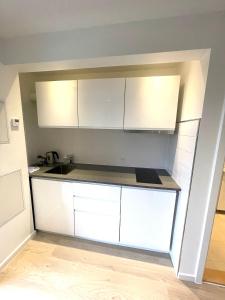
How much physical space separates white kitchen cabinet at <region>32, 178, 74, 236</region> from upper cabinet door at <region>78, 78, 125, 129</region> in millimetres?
880

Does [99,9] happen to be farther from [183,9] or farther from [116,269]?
[116,269]

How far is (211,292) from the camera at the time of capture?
148 cm

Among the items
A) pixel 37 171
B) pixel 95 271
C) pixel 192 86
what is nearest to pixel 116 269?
pixel 95 271

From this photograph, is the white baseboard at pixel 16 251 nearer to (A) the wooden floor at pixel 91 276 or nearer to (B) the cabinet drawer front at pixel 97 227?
(A) the wooden floor at pixel 91 276

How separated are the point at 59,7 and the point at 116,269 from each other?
8.11 feet

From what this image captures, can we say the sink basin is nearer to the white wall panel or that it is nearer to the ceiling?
the white wall panel

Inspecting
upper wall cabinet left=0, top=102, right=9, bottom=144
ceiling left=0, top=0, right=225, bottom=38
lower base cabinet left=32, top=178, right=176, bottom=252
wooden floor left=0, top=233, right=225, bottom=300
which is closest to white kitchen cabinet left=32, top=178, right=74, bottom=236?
lower base cabinet left=32, top=178, right=176, bottom=252

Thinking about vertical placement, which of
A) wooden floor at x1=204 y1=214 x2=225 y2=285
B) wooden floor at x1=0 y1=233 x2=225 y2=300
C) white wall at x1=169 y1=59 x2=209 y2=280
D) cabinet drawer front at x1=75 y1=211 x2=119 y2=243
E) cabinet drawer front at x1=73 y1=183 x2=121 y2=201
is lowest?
wooden floor at x1=0 y1=233 x2=225 y2=300

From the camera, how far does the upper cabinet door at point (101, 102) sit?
186cm

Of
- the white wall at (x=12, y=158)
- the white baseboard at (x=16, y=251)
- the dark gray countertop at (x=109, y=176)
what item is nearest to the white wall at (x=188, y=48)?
the white wall at (x=12, y=158)

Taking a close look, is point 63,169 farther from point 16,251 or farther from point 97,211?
point 16,251

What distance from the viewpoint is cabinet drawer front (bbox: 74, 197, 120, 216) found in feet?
6.04

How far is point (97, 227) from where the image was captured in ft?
6.38

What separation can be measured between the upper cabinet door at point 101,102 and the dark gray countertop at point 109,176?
2.08 ft
